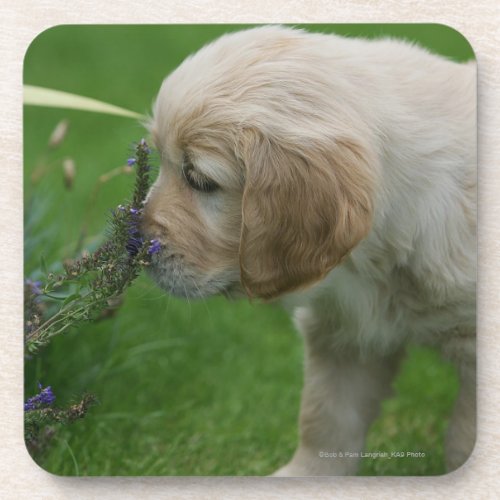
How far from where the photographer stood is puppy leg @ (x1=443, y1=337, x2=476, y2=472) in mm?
2463

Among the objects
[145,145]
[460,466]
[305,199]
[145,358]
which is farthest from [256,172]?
[145,358]

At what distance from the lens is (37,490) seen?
252 cm

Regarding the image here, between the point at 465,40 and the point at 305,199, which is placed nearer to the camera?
the point at 305,199

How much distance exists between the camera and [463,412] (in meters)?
2.50

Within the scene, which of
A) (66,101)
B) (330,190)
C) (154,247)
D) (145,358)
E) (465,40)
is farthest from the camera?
(145,358)

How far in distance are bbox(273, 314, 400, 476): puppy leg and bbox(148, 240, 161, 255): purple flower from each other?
556 mm

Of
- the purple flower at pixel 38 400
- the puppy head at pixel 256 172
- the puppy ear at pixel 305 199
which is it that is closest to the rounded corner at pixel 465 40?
the puppy head at pixel 256 172

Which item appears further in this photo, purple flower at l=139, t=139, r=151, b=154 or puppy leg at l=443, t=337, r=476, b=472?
puppy leg at l=443, t=337, r=476, b=472

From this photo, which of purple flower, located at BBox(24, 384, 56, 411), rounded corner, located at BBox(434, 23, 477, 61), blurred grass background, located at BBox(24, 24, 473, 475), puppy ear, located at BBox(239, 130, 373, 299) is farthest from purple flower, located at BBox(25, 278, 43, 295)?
rounded corner, located at BBox(434, 23, 477, 61)

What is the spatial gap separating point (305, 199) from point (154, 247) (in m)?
0.38

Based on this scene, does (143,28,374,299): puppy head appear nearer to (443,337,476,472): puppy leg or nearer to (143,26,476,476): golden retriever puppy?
(143,26,476,476): golden retriever puppy

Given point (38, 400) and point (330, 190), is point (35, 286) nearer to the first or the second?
point (38, 400)

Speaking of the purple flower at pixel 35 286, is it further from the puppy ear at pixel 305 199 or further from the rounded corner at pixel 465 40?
the rounded corner at pixel 465 40

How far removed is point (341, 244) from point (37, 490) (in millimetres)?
1077
